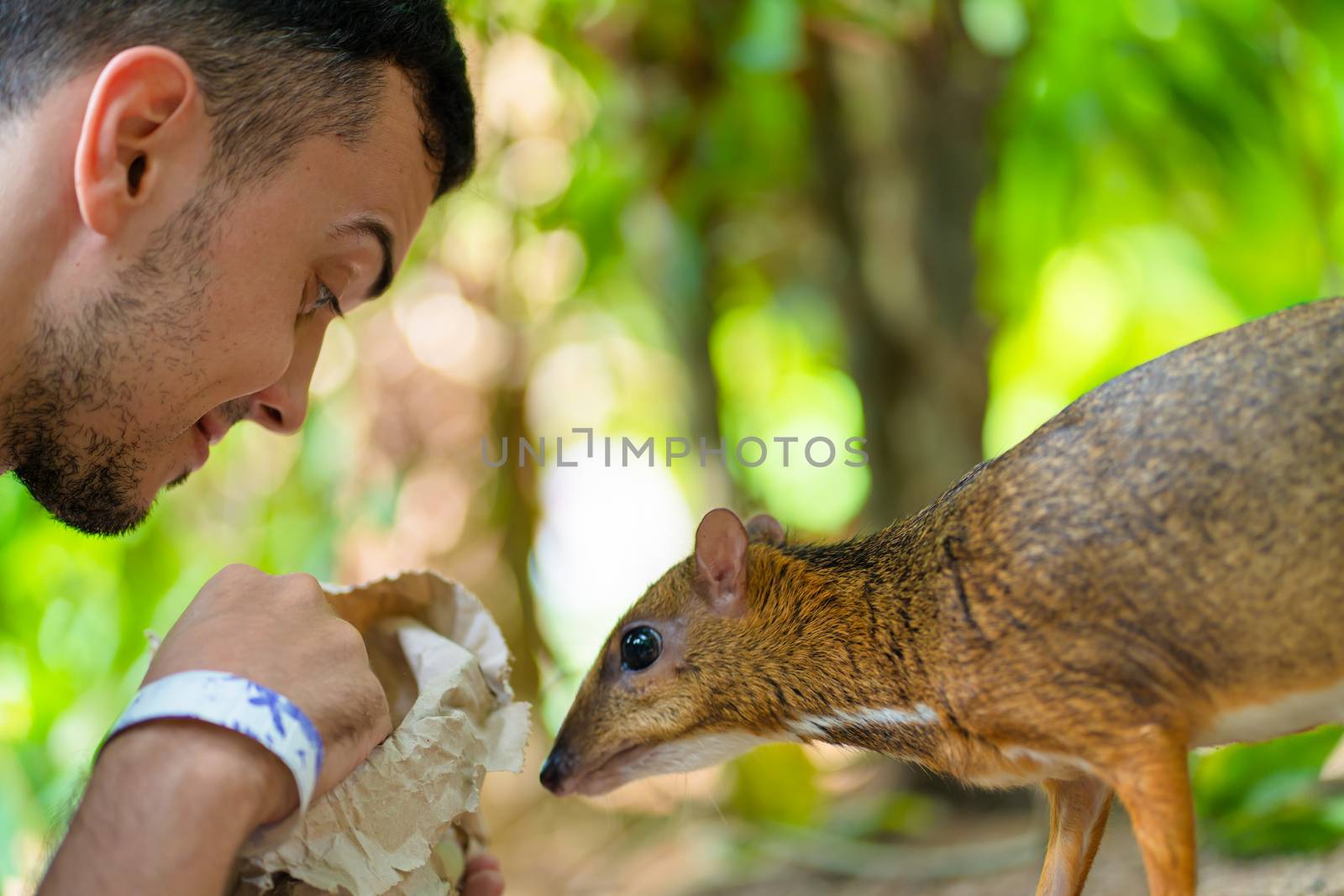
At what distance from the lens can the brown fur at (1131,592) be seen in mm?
1302

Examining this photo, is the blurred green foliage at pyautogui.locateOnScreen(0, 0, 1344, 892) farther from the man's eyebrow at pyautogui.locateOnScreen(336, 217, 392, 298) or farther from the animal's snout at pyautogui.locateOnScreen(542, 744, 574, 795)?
the animal's snout at pyautogui.locateOnScreen(542, 744, 574, 795)

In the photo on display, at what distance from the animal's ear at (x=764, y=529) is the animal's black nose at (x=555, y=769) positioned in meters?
0.51

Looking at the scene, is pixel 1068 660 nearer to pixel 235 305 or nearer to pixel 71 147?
pixel 235 305

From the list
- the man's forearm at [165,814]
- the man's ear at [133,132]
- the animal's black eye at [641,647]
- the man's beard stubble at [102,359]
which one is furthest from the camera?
the animal's black eye at [641,647]

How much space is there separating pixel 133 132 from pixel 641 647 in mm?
1119

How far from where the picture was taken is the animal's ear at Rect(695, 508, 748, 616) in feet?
6.48

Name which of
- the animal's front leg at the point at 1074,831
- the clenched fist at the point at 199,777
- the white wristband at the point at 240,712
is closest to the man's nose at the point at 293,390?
the clenched fist at the point at 199,777

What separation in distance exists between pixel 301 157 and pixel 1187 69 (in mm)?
2503

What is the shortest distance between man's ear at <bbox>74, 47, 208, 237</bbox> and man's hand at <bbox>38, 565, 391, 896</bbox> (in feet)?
1.99

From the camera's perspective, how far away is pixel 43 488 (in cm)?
181

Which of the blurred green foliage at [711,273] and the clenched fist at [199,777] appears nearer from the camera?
the clenched fist at [199,777]

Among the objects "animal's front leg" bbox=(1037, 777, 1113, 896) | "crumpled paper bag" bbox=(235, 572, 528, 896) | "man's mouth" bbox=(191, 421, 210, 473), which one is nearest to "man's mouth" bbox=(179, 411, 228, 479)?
"man's mouth" bbox=(191, 421, 210, 473)

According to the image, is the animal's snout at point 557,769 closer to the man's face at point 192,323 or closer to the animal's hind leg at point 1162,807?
the man's face at point 192,323

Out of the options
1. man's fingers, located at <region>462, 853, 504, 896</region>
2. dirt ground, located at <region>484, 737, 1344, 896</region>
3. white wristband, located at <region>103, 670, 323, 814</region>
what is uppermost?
white wristband, located at <region>103, 670, 323, 814</region>
